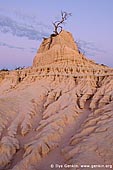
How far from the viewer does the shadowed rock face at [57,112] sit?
10.3m

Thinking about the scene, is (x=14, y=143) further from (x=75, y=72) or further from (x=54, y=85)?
(x=75, y=72)

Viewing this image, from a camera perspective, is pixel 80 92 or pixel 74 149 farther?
pixel 80 92

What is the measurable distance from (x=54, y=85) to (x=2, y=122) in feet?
13.6

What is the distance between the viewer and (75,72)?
16.9 m

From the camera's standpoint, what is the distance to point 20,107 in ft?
48.3

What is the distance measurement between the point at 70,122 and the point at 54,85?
4027 mm

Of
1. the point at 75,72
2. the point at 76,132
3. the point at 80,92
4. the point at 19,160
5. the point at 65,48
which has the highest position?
the point at 65,48

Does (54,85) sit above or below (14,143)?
above

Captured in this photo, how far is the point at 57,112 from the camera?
45.0 ft

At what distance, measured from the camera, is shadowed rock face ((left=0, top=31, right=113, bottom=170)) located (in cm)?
1030

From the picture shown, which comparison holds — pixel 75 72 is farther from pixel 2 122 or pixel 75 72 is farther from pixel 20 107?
pixel 2 122

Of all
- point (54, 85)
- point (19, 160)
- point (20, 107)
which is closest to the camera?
point (19, 160)

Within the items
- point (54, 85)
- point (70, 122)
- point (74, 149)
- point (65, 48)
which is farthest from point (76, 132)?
point (65, 48)

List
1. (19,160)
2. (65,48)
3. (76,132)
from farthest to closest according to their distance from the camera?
1. (65,48)
2. (76,132)
3. (19,160)
